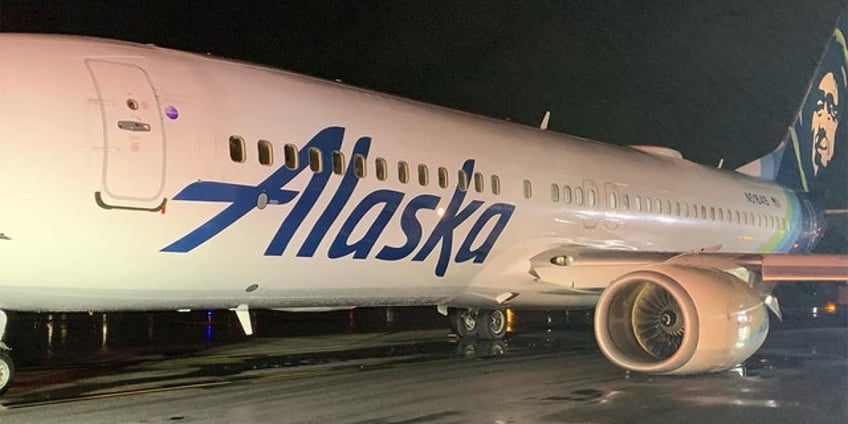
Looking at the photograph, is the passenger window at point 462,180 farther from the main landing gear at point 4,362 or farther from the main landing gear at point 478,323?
the main landing gear at point 4,362

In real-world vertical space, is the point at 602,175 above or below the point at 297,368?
above

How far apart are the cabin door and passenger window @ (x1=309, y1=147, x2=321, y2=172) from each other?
187cm

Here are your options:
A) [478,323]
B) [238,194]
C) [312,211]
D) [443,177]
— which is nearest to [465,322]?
[478,323]

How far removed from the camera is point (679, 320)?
11438 millimetres

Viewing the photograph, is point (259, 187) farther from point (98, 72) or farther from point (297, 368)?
point (297, 368)

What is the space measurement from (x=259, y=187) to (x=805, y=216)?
1782 cm

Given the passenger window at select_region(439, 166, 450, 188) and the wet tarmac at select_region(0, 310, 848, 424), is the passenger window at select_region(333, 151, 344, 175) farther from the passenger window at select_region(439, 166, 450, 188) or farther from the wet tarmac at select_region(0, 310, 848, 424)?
the wet tarmac at select_region(0, 310, 848, 424)

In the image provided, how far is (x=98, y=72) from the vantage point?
27.5 ft

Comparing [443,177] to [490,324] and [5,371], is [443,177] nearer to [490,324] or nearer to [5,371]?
[490,324]

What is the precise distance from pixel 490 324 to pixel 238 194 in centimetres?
824

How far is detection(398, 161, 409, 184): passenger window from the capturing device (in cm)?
1109

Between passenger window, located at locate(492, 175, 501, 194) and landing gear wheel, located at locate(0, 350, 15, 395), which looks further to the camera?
passenger window, located at locate(492, 175, 501, 194)

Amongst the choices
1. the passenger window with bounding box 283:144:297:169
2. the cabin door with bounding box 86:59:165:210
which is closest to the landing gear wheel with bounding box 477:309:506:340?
the passenger window with bounding box 283:144:297:169

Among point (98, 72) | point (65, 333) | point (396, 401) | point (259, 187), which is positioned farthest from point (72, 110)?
point (65, 333)
